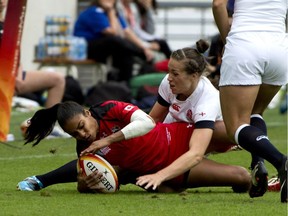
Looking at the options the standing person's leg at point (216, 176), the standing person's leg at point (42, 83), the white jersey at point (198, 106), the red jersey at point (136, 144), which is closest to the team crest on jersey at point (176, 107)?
the white jersey at point (198, 106)

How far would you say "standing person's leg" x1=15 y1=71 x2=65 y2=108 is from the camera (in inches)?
501

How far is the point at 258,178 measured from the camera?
24.6 feet

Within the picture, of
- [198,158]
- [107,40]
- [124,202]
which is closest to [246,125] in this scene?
[198,158]

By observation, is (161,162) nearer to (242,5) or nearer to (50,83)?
(242,5)

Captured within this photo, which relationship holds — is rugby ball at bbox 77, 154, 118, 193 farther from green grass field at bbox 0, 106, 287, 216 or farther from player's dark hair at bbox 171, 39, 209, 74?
player's dark hair at bbox 171, 39, 209, 74

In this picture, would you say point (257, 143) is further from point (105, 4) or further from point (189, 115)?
point (105, 4)

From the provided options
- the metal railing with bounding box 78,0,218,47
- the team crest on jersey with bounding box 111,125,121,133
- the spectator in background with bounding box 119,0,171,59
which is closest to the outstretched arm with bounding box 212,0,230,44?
the team crest on jersey with bounding box 111,125,121,133

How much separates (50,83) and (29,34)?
6693 mm

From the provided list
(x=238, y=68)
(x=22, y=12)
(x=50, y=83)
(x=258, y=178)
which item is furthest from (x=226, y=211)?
(x=50, y=83)

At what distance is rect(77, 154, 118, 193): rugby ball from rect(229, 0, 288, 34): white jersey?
4.21 feet

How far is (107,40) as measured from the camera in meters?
18.2

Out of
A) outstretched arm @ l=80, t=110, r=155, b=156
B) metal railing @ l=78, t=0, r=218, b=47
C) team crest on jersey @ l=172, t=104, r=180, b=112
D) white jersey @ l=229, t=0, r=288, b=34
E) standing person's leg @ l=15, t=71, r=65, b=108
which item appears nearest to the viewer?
white jersey @ l=229, t=0, r=288, b=34

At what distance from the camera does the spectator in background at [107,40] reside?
715 inches

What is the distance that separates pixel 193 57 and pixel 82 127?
92 centimetres
